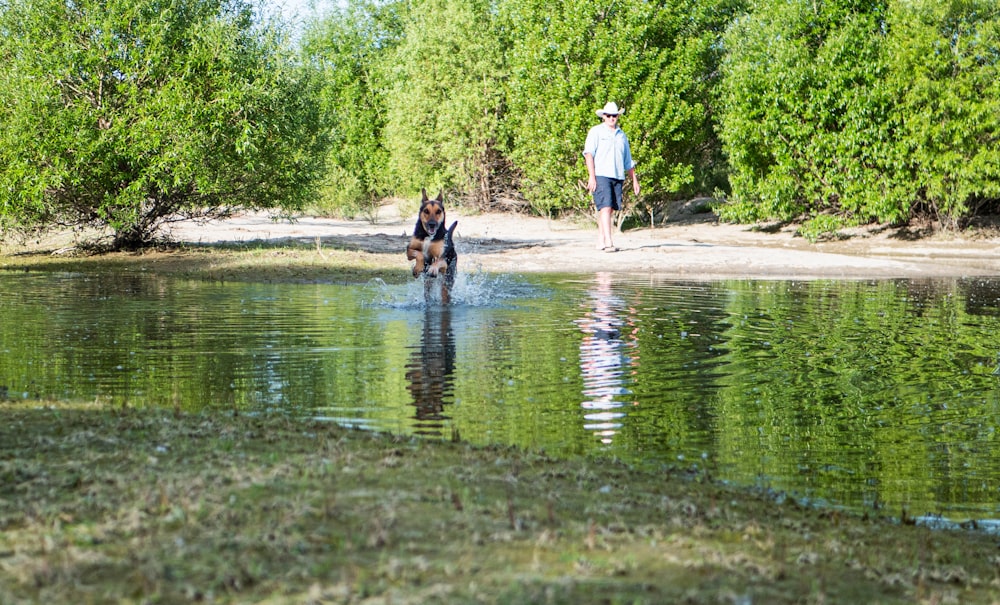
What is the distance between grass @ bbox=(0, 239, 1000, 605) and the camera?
325cm

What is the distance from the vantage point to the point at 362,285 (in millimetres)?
15906

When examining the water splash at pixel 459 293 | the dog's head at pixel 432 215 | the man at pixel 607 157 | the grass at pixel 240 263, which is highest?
the man at pixel 607 157

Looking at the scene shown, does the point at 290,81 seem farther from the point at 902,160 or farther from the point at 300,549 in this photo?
the point at 300,549

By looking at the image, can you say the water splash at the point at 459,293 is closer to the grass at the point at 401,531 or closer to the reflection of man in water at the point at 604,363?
the reflection of man in water at the point at 604,363

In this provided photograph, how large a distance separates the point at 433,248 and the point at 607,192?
735 cm

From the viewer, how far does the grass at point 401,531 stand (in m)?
3.25

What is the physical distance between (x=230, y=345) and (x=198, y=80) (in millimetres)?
10806

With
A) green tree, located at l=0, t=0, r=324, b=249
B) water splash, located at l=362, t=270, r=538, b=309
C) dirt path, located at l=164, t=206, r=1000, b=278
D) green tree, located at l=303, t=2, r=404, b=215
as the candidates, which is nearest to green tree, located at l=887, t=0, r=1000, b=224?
dirt path, located at l=164, t=206, r=1000, b=278

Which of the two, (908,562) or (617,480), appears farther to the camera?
(617,480)

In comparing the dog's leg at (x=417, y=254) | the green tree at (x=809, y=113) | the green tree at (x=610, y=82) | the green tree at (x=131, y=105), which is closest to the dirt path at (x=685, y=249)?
the green tree at (x=809, y=113)

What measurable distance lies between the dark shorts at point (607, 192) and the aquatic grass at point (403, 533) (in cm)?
1446

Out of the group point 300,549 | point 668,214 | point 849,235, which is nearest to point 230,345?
point 300,549

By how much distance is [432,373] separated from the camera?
8.37m

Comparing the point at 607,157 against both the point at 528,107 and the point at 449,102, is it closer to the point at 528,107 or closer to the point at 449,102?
the point at 528,107
